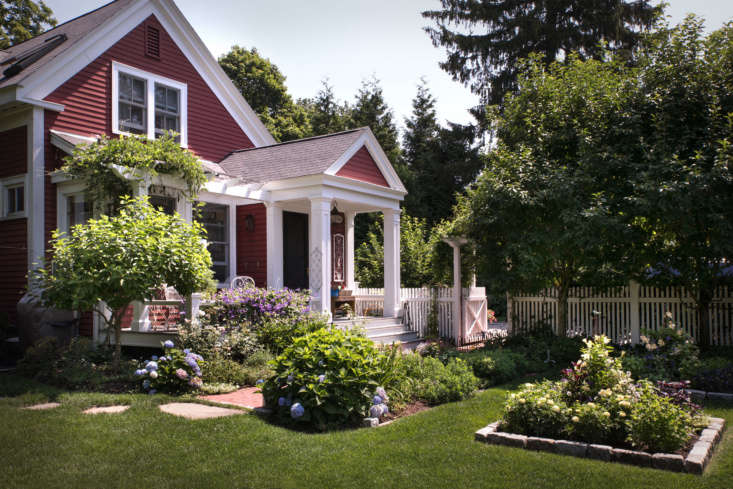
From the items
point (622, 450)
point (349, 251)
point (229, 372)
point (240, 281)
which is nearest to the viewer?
point (622, 450)

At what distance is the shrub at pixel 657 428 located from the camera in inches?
179

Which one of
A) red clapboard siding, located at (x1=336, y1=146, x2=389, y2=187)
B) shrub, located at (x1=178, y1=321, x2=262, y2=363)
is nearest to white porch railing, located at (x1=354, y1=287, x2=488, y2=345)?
red clapboard siding, located at (x1=336, y1=146, x2=389, y2=187)

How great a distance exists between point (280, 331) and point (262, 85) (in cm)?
2198

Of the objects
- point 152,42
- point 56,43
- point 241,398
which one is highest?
point 152,42

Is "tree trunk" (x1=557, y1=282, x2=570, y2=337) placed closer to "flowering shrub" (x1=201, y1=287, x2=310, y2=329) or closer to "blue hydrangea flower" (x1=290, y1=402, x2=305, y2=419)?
"flowering shrub" (x1=201, y1=287, x2=310, y2=329)

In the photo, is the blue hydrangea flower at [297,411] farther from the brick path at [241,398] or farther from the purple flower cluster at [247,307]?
the purple flower cluster at [247,307]

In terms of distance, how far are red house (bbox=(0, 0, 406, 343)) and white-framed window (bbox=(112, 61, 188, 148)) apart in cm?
3

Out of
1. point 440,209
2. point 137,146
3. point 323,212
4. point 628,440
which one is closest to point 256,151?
point 323,212

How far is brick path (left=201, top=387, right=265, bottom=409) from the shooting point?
257 inches

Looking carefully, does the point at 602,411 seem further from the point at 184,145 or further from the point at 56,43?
the point at 56,43

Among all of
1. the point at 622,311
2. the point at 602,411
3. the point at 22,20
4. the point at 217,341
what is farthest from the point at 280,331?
the point at 22,20

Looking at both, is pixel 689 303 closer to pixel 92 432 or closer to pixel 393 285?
pixel 393 285

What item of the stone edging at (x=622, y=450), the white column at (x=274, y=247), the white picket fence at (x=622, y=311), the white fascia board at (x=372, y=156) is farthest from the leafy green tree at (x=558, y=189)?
the stone edging at (x=622, y=450)

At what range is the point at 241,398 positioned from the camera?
22.7 ft
